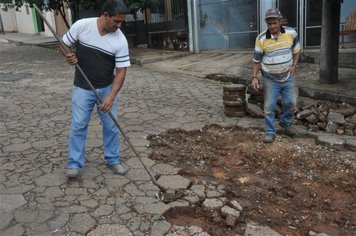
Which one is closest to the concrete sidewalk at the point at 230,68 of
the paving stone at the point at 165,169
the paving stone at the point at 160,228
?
the paving stone at the point at 165,169

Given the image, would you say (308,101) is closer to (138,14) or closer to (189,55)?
(189,55)

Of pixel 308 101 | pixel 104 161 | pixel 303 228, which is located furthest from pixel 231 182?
pixel 308 101

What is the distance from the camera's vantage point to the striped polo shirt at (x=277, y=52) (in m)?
5.24

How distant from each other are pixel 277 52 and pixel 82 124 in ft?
8.64

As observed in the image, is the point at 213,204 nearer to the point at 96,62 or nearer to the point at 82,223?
the point at 82,223

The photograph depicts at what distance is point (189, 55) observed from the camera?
13305 millimetres

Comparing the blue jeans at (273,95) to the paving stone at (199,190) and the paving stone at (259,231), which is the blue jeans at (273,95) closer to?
the paving stone at (199,190)

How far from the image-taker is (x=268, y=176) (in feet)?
14.9

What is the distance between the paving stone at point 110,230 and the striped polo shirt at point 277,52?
2.93 meters

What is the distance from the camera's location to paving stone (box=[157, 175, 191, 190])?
4.20 metres

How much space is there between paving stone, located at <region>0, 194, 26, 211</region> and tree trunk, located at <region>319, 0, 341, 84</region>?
6.06 metres

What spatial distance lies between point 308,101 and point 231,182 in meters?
3.60

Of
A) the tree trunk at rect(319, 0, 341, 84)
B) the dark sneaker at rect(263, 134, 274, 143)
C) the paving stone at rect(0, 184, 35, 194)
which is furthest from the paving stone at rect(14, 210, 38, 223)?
the tree trunk at rect(319, 0, 341, 84)

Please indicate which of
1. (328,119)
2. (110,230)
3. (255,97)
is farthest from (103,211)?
(255,97)
